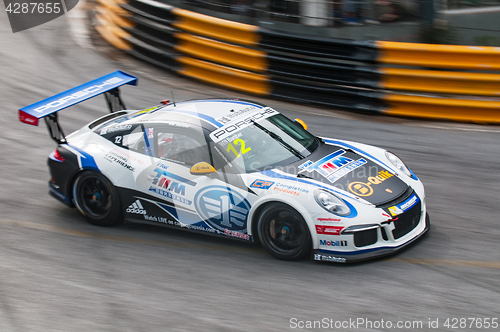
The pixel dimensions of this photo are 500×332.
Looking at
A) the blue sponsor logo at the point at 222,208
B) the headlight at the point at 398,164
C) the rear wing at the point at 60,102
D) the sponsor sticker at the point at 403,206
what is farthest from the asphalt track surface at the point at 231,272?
the rear wing at the point at 60,102

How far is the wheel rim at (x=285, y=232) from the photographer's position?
206 inches

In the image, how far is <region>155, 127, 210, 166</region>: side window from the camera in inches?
229

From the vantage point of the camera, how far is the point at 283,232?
5.32 meters

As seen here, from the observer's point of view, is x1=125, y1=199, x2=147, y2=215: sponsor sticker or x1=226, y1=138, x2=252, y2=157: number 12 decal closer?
x1=226, y1=138, x2=252, y2=157: number 12 decal

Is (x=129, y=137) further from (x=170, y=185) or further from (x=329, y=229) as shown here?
(x=329, y=229)

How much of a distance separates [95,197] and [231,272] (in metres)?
2.09

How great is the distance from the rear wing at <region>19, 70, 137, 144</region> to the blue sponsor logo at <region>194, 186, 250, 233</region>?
2053 millimetres

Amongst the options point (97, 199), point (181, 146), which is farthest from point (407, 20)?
point (97, 199)

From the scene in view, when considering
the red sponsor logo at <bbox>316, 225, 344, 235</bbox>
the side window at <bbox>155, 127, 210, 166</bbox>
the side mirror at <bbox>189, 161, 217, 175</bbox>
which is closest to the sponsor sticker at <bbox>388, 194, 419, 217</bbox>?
the red sponsor logo at <bbox>316, 225, 344, 235</bbox>

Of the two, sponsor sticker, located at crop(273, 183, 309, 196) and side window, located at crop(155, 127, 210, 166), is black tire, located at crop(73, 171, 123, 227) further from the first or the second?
sponsor sticker, located at crop(273, 183, 309, 196)

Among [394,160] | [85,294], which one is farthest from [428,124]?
[85,294]

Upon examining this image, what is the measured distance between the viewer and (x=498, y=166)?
7.55 meters

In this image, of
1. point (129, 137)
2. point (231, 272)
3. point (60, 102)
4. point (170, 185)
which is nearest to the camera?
point (231, 272)

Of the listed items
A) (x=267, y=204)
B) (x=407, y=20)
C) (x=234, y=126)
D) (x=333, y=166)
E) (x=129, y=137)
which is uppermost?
(x=407, y=20)
